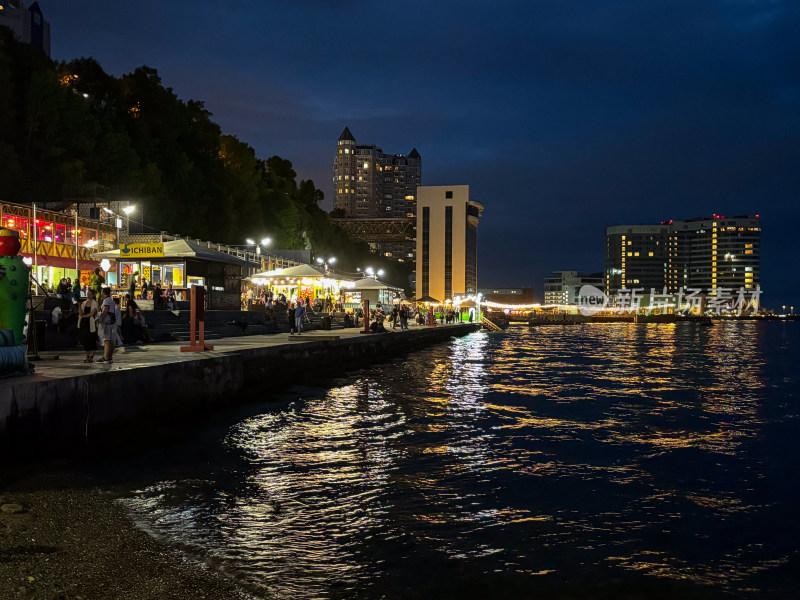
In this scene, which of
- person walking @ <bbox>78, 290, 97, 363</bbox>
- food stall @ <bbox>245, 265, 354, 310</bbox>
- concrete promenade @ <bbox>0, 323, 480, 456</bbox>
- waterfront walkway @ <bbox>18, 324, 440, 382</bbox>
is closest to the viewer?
concrete promenade @ <bbox>0, 323, 480, 456</bbox>

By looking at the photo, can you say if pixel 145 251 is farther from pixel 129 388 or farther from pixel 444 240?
pixel 444 240

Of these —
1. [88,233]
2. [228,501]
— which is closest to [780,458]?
[228,501]

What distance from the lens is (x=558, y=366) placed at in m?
29.4

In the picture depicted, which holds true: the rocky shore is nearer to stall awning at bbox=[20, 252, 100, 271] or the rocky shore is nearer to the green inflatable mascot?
the green inflatable mascot

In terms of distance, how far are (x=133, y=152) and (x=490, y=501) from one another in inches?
1811

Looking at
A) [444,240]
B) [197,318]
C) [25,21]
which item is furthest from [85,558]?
[444,240]

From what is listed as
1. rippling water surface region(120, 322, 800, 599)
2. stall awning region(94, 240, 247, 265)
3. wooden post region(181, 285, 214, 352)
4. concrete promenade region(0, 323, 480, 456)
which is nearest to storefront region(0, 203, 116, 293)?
stall awning region(94, 240, 247, 265)

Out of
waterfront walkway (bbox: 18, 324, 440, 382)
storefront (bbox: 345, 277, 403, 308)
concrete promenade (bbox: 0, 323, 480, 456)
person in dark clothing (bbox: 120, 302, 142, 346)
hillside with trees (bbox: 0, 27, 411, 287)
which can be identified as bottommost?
concrete promenade (bbox: 0, 323, 480, 456)

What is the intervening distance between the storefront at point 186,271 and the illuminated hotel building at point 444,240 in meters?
113

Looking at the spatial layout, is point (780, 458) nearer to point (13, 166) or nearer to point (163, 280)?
point (163, 280)

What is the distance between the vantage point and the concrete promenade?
8.98 meters

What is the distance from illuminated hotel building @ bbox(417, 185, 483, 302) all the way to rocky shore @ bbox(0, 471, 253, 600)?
135993 millimetres

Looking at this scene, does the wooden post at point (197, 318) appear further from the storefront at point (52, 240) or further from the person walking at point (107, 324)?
the storefront at point (52, 240)

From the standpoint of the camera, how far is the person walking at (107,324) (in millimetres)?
13172
